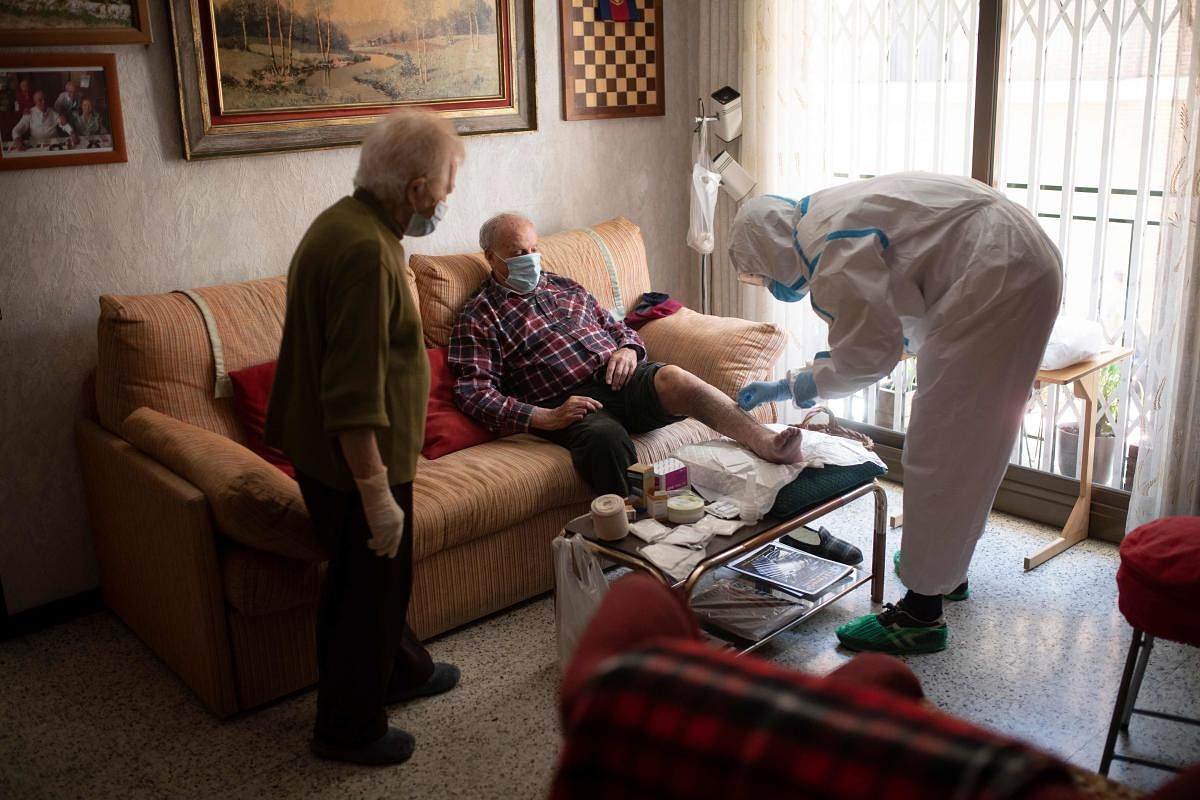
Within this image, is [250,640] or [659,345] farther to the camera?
[659,345]

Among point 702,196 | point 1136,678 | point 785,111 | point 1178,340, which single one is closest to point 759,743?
point 1136,678

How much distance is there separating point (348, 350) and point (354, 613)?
1.98 feet

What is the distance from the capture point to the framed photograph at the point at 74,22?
2.67 metres

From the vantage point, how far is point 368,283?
2000mm

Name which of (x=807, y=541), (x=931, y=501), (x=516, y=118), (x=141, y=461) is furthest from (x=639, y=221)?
(x=141, y=461)

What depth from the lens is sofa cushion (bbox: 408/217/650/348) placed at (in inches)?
132

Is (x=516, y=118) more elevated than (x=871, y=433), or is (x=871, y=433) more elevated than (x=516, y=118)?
(x=516, y=118)

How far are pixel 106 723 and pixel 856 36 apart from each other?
3.24 m

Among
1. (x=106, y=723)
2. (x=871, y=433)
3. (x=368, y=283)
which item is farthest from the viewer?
(x=871, y=433)

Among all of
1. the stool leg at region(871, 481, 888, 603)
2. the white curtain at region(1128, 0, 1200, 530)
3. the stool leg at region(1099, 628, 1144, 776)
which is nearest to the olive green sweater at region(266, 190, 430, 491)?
the stool leg at region(871, 481, 888, 603)

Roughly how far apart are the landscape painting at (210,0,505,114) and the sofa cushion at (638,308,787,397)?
1.05 metres

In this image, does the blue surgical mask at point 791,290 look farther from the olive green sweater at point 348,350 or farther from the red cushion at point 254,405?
the red cushion at point 254,405

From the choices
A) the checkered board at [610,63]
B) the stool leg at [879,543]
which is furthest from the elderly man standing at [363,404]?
the checkered board at [610,63]

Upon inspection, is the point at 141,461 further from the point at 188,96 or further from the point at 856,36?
the point at 856,36
